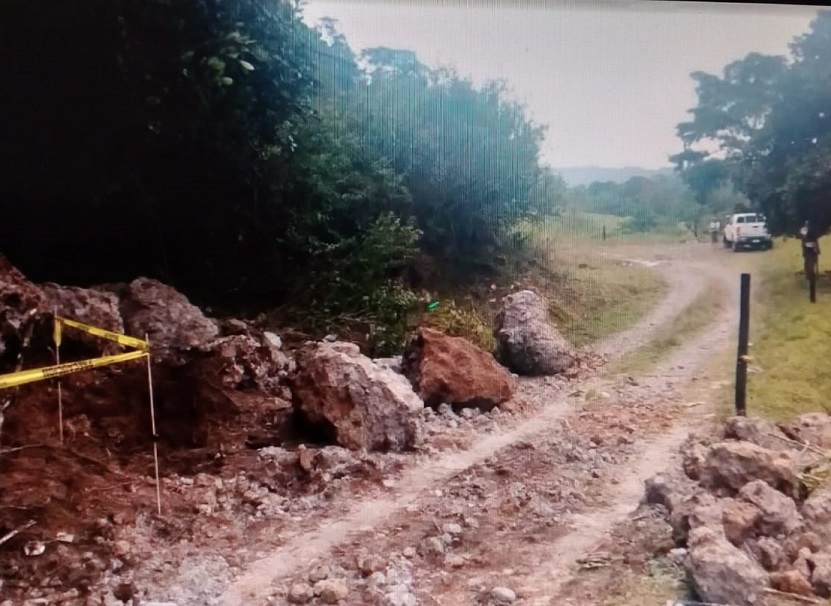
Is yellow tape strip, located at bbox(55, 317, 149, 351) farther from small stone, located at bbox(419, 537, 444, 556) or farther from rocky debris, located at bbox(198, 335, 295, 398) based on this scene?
small stone, located at bbox(419, 537, 444, 556)

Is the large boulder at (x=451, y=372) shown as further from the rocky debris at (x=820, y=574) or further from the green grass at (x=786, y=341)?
the rocky debris at (x=820, y=574)

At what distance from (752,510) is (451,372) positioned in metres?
0.71

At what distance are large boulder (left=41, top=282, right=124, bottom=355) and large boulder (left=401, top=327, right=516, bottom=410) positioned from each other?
2.11ft

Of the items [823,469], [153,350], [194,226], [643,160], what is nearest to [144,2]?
[194,226]

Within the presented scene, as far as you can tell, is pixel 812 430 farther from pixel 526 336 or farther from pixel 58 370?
pixel 58 370

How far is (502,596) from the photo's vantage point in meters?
1.64

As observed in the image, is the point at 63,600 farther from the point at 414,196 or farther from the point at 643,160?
the point at 643,160

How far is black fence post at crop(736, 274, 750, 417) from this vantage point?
188cm

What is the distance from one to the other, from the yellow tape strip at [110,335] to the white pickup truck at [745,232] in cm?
135

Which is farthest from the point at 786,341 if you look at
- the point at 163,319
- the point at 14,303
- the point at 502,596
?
the point at 14,303

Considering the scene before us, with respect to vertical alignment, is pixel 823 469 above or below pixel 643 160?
below

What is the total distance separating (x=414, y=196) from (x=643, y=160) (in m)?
0.55

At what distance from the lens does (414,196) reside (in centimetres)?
186

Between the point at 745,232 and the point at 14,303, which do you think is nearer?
the point at 14,303
